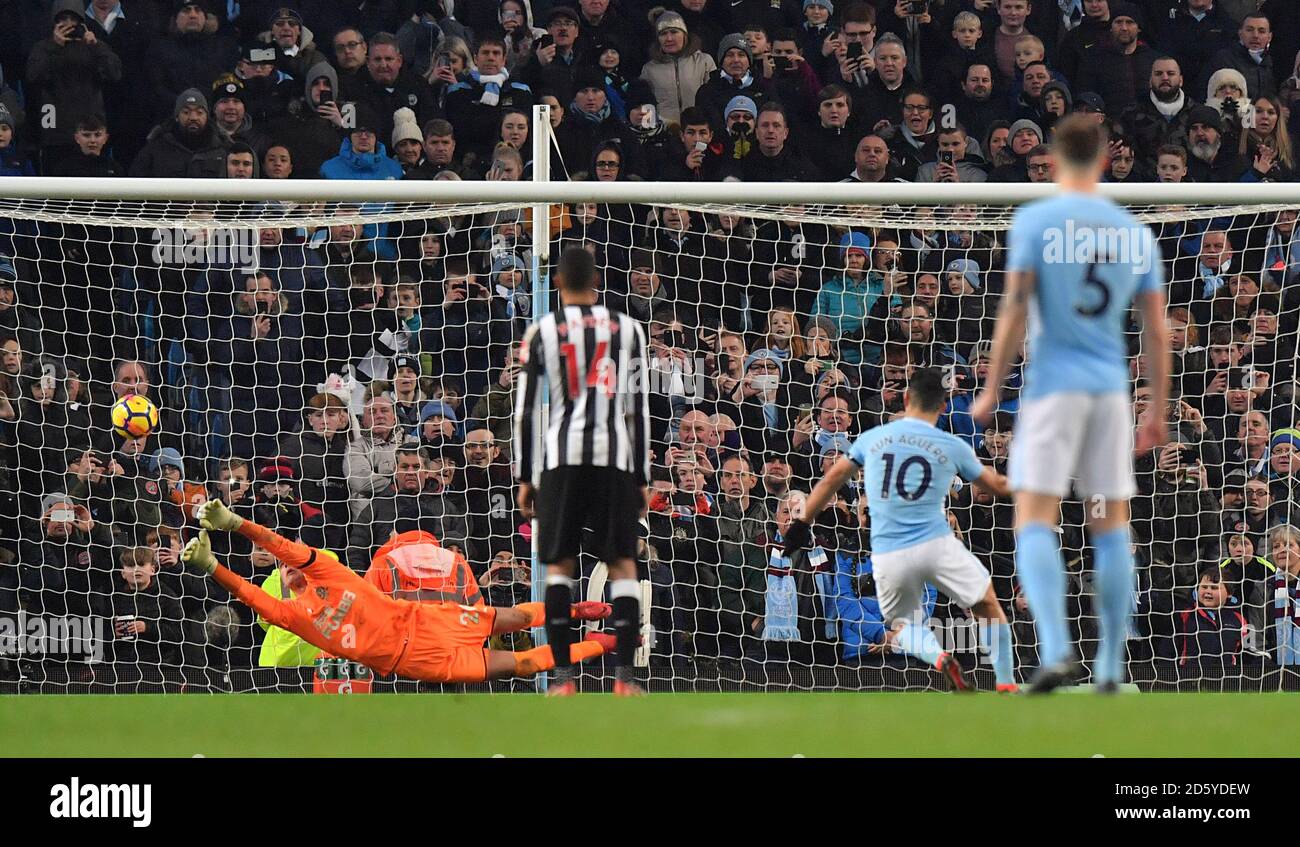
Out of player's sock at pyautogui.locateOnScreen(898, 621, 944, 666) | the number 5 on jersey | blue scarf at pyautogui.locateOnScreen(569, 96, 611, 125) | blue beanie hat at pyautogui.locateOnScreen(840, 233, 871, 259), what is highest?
blue scarf at pyautogui.locateOnScreen(569, 96, 611, 125)

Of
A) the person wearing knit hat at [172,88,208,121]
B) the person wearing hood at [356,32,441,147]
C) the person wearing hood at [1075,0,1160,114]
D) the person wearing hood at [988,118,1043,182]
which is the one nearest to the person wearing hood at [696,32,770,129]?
the person wearing hood at [988,118,1043,182]

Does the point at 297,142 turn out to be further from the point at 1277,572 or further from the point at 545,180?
the point at 1277,572

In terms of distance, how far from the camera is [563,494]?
7.09 metres

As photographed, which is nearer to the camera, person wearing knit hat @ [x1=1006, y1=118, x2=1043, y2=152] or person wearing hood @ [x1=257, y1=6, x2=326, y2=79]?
person wearing knit hat @ [x1=1006, y1=118, x2=1043, y2=152]

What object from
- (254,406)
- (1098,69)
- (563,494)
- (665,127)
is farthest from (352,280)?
(1098,69)

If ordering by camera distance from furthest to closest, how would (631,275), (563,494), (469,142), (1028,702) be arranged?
(469,142), (631,275), (563,494), (1028,702)

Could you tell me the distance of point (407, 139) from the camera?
11633 millimetres

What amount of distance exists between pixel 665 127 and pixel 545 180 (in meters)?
2.96

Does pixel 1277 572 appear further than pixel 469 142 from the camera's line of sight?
No

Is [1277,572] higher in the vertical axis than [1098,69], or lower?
lower

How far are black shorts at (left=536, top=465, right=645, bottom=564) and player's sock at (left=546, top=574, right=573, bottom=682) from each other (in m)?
0.15

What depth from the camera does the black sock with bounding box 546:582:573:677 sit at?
285 inches

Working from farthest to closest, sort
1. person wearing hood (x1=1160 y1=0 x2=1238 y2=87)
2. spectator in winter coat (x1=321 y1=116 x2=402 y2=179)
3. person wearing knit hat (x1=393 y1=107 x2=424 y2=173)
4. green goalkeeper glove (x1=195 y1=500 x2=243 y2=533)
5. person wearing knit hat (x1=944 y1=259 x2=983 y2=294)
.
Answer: person wearing hood (x1=1160 y1=0 x2=1238 y2=87), person wearing knit hat (x1=393 y1=107 x2=424 y2=173), spectator in winter coat (x1=321 y1=116 x2=402 y2=179), person wearing knit hat (x1=944 y1=259 x2=983 y2=294), green goalkeeper glove (x1=195 y1=500 x2=243 y2=533)

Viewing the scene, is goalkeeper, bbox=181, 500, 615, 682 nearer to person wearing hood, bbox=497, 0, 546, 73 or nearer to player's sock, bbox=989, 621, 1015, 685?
player's sock, bbox=989, 621, 1015, 685
